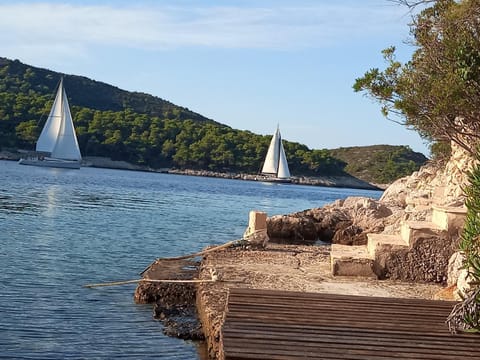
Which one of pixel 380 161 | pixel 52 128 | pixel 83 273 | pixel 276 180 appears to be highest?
pixel 380 161

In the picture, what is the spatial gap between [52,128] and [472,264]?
77158 millimetres

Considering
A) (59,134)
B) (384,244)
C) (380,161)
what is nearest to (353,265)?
(384,244)

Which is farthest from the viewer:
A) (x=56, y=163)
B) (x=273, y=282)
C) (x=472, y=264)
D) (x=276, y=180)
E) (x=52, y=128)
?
(x=276, y=180)

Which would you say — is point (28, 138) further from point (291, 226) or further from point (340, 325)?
point (340, 325)

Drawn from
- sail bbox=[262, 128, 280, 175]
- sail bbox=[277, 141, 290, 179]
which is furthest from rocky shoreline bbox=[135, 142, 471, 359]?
sail bbox=[277, 141, 290, 179]

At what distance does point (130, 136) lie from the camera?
376ft

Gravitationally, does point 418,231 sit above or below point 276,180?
above

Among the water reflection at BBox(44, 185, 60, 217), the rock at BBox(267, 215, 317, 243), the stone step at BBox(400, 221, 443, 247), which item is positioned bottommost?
the water reflection at BBox(44, 185, 60, 217)

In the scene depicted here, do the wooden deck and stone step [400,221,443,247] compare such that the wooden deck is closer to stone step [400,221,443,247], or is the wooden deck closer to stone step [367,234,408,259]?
stone step [400,221,443,247]

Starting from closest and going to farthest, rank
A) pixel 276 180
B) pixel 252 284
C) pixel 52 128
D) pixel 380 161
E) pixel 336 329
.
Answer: pixel 336 329 → pixel 252 284 → pixel 52 128 → pixel 276 180 → pixel 380 161

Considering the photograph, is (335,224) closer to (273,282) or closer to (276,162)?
(273,282)

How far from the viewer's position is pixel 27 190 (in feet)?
152

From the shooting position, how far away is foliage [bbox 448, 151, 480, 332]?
20.6ft

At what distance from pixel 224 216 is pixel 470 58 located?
28110 millimetres
